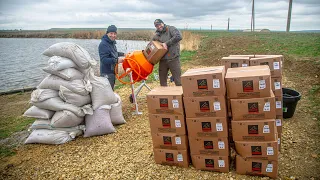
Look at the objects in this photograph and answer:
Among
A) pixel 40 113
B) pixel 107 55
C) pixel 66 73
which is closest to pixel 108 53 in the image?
pixel 107 55

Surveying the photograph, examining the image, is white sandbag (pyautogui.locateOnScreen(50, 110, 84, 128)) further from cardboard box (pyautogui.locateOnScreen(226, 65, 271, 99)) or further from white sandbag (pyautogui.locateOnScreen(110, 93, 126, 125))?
cardboard box (pyautogui.locateOnScreen(226, 65, 271, 99))

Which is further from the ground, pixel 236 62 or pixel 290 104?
pixel 236 62

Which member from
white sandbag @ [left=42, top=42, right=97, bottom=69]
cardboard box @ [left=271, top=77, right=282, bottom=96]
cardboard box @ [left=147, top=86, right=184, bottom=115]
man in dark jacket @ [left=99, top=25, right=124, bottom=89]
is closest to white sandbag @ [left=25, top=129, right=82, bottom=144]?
white sandbag @ [left=42, top=42, right=97, bottom=69]

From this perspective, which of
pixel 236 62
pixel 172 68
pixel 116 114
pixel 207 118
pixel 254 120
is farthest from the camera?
pixel 172 68

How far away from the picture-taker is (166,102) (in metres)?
2.99

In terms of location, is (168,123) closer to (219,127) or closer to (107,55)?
(219,127)

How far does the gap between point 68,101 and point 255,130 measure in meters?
3.17

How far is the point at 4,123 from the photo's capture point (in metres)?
Result: 5.54

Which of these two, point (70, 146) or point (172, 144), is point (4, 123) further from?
point (172, 144)

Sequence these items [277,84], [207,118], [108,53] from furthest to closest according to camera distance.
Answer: [108,53], [277,84], [207,118]

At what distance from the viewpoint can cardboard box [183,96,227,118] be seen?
9.05 feet

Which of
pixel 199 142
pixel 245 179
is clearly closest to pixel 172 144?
pixel 199 142

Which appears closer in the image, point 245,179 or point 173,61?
point 245,179

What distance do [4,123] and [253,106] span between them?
18.6 ft
